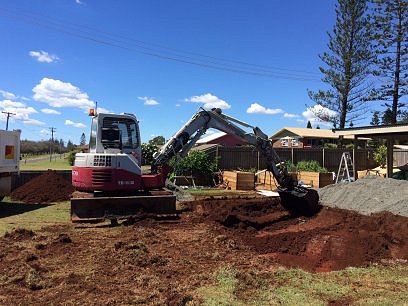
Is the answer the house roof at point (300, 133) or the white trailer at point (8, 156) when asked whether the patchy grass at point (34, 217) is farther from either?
the house roof at point (300, 133)

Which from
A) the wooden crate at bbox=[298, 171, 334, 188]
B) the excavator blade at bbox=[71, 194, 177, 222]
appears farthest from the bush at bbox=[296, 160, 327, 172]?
the excavator blade at bbox=[71, 194, 177, 222]

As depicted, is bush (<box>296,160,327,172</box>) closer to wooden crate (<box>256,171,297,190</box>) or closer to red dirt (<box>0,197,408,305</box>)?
wooden crate (<box>256,171,297,190</box>)

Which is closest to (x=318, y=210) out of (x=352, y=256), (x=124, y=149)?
(x=352, y=256)

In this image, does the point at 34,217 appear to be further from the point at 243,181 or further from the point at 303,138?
the point at 303,138

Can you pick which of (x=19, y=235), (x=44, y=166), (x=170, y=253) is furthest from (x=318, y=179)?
(x=44, y=166)

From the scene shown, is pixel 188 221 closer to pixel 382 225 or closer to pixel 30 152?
pixel 382 225

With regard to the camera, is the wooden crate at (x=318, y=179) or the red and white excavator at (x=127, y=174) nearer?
the red and white excavator at (x=127, y=174)

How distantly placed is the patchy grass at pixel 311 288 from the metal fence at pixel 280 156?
18.9 m

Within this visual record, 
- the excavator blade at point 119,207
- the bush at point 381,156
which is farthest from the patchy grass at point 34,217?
the bush at point 381,156

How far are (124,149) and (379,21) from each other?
1126 inches

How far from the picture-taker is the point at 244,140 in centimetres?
1361

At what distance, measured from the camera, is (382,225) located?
1030 cm

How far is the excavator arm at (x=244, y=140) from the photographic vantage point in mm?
12719

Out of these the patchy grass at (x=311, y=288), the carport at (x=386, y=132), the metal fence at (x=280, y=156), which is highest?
the carport at (x=386, y=132)
